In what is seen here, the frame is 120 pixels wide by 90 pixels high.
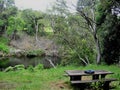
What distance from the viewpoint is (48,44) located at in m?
38.9

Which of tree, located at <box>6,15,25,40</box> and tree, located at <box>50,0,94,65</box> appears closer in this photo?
tree, located at <box>50,0,94,65</box>

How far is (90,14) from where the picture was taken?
1772cm

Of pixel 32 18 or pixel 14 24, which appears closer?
pixel 14 24

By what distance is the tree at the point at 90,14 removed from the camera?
16.7 m

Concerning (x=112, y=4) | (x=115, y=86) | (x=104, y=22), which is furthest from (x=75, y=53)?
(x=115, y=86)

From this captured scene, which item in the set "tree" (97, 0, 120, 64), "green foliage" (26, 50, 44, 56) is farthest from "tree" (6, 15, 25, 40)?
"tree" (97, 0, 120, 64)

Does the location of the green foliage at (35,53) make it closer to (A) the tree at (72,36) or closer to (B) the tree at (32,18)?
(B) the tree at (32,18)

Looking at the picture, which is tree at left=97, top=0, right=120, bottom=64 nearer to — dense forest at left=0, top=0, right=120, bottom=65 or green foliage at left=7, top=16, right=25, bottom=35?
dense forest at left=0, top=0, right=120, bottom=65

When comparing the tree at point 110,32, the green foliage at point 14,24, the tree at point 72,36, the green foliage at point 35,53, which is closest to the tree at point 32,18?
the green foliage at point 14,24

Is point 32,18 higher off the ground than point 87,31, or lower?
higher

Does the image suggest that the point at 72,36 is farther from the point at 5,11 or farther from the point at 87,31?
the point at 5,11

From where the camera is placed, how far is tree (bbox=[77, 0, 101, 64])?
16.7 m

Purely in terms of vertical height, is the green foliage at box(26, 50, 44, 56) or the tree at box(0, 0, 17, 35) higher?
the tree at box(0, 0, 17, 35)

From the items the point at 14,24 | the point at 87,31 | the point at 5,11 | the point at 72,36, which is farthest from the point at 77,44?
the point at 5,11
